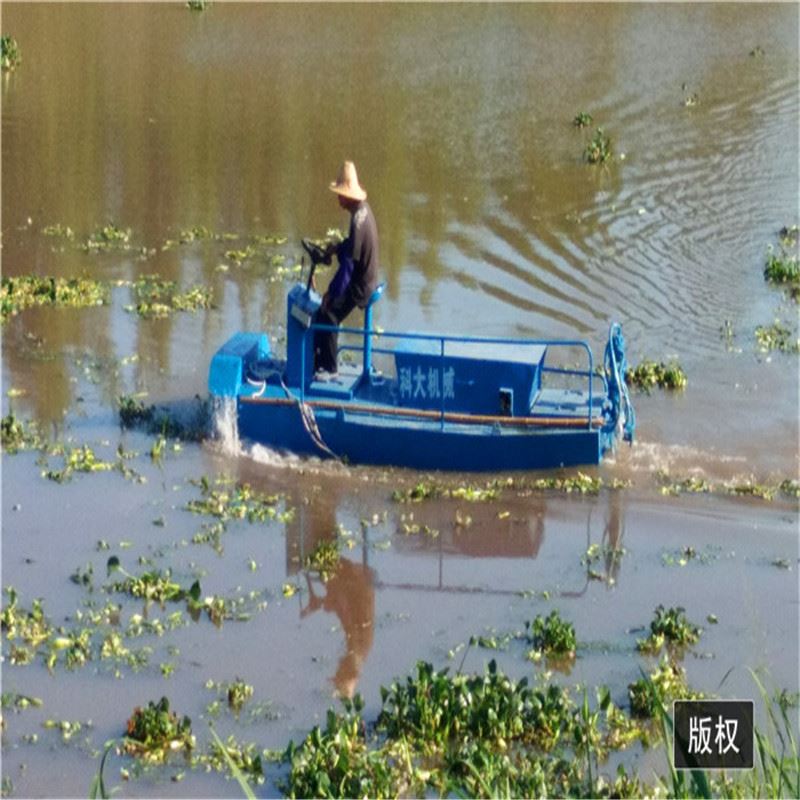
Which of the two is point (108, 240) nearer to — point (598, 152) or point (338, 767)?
point (598, 152)

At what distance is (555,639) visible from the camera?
31.5 feet

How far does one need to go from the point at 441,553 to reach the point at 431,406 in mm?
1540

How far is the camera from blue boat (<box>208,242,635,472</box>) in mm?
12227

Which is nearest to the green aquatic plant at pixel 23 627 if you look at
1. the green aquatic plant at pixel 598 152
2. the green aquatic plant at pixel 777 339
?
the green aquatic plant at pixel 777 339

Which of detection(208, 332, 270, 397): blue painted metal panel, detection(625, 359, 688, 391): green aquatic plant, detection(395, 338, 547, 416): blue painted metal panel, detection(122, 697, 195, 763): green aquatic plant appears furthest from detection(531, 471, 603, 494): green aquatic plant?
detection(122, 697, 195, 763): green aquatic plant

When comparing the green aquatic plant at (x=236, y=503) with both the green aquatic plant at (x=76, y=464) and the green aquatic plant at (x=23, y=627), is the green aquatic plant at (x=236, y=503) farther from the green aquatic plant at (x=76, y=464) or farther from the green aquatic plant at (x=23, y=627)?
the green aquatic plant at (x=23, y=627)

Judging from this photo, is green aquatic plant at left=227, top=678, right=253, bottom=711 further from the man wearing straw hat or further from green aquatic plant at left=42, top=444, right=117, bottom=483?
the man wearing straw hat

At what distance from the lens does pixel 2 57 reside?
1156 inches

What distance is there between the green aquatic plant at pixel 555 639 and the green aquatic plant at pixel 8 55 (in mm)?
22299

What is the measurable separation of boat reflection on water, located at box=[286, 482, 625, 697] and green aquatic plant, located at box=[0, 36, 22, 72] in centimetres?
1959

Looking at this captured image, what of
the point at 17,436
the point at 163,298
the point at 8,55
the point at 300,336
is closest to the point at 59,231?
the point at 163,298

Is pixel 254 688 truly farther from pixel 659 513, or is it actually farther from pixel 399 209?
pixel 399 209

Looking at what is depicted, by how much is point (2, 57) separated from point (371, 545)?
2051 cm

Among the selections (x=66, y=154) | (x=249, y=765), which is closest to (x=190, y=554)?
(x=249, y=765)
